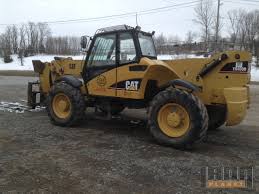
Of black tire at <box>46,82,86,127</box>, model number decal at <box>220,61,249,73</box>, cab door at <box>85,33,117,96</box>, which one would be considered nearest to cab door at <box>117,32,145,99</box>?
cab door at <box>85,33,117,96</box>

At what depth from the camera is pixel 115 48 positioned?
8.92m

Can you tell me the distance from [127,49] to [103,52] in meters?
0.78

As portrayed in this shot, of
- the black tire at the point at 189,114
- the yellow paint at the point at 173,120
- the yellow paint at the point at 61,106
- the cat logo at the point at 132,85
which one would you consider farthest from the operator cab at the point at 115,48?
the yellow paint at the point at 173,120

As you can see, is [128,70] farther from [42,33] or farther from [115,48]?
[42,33]

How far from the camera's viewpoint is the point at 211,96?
793cm

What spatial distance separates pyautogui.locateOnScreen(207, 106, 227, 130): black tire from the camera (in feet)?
27.2

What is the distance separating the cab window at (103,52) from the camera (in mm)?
9000

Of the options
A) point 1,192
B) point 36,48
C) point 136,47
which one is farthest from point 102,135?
point 36,48

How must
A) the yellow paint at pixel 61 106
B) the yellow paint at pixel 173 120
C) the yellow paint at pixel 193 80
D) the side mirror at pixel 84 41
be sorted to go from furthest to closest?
the yellow paint at pixel 61 106, the side mirror at pixel 84 41, the yellow paint at pixel 173 120, the yellow paint at pixel 193 80

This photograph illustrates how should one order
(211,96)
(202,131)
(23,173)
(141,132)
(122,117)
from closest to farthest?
1. (23,173)
2. (202,131)
3. (211,96)
4. (141,132)
5. (122,117)

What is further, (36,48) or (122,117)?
(36,48)

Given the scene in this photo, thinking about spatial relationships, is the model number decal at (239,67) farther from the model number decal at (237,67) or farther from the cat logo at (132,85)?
the cat logo at (132,85)

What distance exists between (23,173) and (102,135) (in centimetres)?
Answer: 300

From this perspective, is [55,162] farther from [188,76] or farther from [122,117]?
[122,117]
